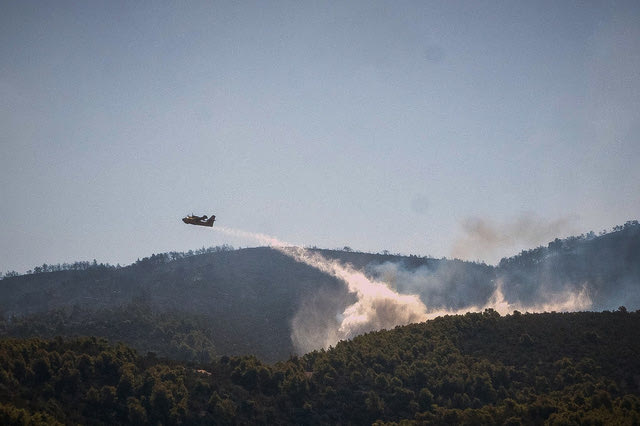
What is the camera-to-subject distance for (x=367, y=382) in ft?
274

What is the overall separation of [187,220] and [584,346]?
198 feet

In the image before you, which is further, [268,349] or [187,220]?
[268,349]

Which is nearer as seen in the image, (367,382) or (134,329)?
(367,382)

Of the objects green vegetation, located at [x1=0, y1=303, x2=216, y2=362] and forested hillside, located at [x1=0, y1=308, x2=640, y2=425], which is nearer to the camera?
forested hillside, located at [x1=0, y1=308, x2=640, y2=425]

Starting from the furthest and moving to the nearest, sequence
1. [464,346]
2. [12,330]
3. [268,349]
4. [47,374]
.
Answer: [268,349]
[12,330]
[464,346]
[47,374]

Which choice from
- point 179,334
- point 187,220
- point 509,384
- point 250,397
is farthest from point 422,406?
point 179,334

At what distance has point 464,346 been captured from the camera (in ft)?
318

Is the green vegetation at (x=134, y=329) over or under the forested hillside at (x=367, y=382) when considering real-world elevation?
over

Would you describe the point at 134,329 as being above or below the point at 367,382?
above

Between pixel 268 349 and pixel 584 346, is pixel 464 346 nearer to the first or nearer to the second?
pixel 584 346

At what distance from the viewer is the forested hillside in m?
65.8

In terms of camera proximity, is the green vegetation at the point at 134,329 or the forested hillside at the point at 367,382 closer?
the forested hillside at the point at 367,382

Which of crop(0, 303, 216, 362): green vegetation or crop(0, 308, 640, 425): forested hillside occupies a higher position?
crop(0, 303, 216, 362): green vegetation

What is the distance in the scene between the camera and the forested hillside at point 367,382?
65.8 meters
